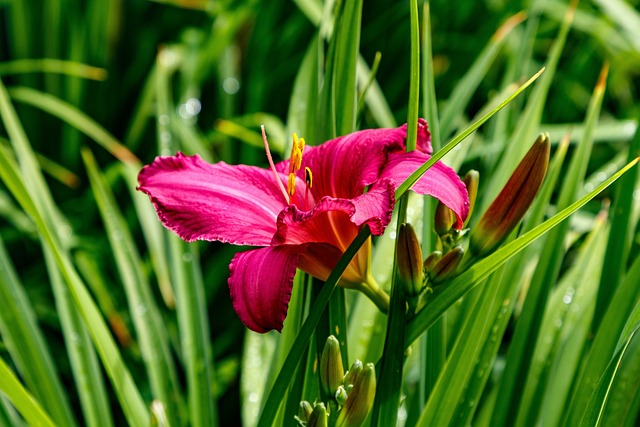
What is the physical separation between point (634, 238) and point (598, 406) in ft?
1.44

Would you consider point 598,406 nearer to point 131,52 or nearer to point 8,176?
point 8,176

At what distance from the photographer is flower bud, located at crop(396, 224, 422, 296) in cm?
53

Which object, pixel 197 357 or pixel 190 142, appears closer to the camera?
pixel 197 357

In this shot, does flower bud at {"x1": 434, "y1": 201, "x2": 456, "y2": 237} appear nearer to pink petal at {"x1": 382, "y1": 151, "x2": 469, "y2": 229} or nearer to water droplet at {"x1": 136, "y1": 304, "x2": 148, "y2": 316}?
pink petal at {"x1": 382, "y1": 151, "x2": 469, "y2": 229}

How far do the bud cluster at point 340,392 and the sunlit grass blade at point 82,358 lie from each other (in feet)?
1.23

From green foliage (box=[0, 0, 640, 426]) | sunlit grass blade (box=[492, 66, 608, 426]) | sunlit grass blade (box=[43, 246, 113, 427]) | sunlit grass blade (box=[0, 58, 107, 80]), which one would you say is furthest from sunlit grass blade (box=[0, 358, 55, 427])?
sunlit grass blade (box=[0, 58, 107, 80])

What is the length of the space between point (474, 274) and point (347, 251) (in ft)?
0.32

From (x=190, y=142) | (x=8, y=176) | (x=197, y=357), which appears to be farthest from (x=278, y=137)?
(x=8, y=176)

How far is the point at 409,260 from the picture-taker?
542mm

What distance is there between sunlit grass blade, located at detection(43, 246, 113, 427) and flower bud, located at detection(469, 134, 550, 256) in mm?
481

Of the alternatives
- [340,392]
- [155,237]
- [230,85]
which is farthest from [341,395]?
[230,85]

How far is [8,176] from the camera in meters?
0.72

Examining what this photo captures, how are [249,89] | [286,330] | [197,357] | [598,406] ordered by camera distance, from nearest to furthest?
[598,406], [286,330], [197,357], [249,89]

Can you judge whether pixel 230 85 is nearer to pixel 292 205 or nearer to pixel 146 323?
pixel 146 323
